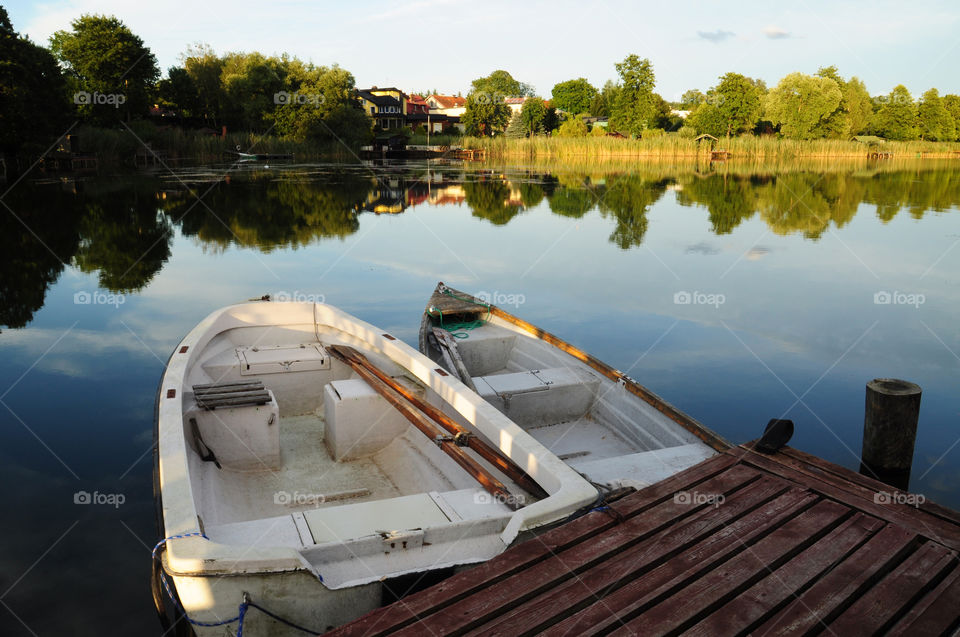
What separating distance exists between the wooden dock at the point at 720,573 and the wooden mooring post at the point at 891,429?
200 centimetres

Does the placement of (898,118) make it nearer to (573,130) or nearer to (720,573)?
(573,130)

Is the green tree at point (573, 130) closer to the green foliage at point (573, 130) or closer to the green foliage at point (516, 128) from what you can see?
the green foliage at point (573, 130)

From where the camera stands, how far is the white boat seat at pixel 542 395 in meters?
6.67

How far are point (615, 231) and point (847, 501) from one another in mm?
A: 18114

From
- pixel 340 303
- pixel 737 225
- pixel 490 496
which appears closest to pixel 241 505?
pixel 490 496

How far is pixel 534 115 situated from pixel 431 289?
6217 cm

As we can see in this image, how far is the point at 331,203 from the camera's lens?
27.5 m

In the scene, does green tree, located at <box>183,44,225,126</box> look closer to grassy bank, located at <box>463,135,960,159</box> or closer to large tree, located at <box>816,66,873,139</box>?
grassy bank, located at <box>463,135,960,159</box>

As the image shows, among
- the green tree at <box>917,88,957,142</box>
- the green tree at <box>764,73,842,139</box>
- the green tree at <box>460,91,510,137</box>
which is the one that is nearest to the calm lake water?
the green tree at <box>764,73,842,139</box>

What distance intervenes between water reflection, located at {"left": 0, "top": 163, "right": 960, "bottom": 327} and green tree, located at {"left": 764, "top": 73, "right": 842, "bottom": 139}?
19.6 metres

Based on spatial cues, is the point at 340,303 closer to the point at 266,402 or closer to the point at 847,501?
the point at 266,402

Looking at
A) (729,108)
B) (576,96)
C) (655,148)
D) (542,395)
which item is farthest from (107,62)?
(576,96)

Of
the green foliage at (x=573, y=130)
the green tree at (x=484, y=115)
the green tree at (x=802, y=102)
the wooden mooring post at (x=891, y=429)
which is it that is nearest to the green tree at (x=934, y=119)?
the green tree at (x=802, y=102)

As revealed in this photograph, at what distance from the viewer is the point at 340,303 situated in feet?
41.9
